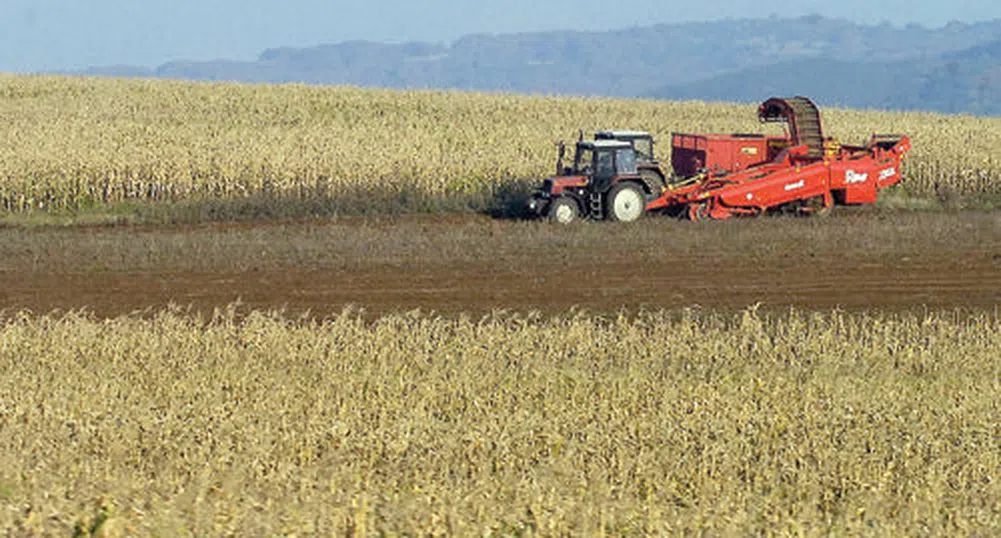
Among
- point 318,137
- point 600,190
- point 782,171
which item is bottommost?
point 600,190

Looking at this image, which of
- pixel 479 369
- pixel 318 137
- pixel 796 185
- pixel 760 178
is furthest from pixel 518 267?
pixel 318 137

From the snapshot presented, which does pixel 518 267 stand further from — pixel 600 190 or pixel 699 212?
pixel 699 212

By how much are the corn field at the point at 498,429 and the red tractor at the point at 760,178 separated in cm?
1032

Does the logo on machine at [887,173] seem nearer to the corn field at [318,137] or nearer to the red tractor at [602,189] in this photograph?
the red tractor at [602,189]

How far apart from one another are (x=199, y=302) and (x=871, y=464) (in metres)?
10.3

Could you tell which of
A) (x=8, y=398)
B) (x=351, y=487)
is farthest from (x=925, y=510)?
(x=8, y=398)

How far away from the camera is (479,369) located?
1241 cm

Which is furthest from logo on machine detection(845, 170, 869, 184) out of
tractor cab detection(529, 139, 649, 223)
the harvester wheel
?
tractor cab detection(529, 139, 649, 223)

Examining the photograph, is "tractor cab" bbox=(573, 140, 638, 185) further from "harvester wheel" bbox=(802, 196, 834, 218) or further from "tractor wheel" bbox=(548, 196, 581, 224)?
"harvester wheel" bbox=(802, 196, 834, 218)

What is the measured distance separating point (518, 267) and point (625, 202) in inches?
204

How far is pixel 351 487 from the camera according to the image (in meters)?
8.41

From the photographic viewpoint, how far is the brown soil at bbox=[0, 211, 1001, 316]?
17.9 metres

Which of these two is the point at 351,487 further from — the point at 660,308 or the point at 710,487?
the point at 660,308

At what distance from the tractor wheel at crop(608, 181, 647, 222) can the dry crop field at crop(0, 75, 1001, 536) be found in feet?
2.03
